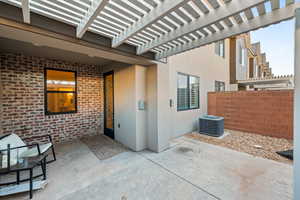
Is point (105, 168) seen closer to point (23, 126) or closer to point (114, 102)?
point (114, 102)

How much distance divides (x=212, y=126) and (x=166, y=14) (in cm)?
458

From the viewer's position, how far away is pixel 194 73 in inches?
220

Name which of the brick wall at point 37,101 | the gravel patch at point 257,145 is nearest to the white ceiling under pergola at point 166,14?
the brick wall at point 37,101

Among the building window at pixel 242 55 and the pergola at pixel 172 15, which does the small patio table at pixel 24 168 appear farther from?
the building window at pixel 242 55

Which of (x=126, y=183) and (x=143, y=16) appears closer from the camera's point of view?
(x=143, y=16)

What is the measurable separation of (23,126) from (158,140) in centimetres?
382

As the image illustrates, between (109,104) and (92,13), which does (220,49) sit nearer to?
(109,104)

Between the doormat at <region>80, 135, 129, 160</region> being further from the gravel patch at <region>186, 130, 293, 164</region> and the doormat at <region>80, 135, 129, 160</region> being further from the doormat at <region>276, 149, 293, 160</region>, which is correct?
the doormat at <region>276, 149, 293, 160</region>

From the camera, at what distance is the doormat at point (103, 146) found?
3418 millimetres

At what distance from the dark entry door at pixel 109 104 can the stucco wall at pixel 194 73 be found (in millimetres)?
2146

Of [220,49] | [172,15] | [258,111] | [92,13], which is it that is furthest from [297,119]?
[220,49]

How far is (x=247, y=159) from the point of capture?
10.2ft

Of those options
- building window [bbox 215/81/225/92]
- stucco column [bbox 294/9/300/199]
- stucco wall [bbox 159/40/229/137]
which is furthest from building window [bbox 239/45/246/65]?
stucco column [bbox 294/9/300/199]

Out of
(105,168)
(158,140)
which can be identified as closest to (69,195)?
→ (105,168)
